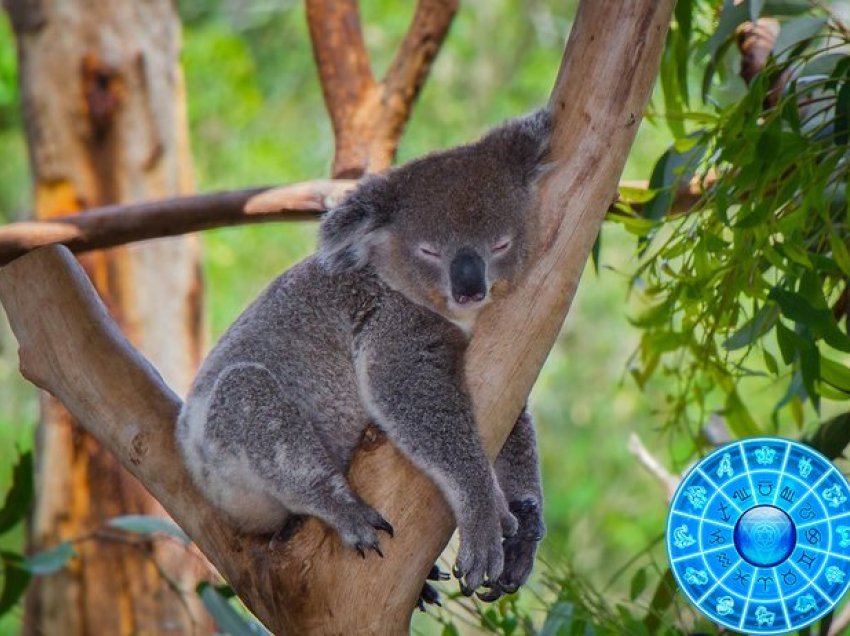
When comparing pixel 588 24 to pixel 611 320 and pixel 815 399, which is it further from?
pixel 611 320

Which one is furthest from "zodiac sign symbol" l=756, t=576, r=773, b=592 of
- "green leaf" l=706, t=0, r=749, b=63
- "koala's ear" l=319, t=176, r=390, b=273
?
"green leaf" l=706, t=0, r=749, b=63

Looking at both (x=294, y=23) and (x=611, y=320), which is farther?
(x=294, y=23)

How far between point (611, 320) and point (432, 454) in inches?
265

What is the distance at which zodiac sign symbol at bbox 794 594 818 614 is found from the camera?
54.8 inches

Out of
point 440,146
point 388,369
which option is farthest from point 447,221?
point 440,146

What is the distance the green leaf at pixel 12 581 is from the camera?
122 inches

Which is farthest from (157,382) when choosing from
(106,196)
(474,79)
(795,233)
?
(474,79)

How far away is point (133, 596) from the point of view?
426 centimetres

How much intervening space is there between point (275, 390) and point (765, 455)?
1.02m

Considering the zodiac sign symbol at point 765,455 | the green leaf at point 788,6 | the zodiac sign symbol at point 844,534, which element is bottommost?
the zodiac sign symbol at point 844,534

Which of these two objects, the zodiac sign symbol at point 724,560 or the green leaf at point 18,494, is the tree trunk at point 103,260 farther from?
the zodiac sign symbol at point 724,560

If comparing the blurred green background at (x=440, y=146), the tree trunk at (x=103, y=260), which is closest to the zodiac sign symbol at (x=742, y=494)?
the tree trunk at (x=103, y=260)

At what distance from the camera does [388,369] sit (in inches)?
83.4

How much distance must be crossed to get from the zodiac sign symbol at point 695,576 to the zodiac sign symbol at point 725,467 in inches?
4.8
